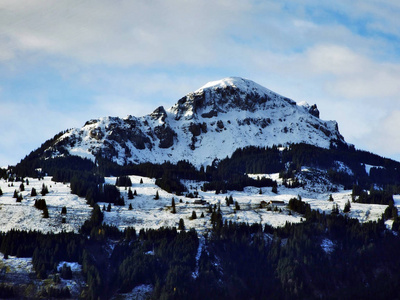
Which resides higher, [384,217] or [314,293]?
[384,217]

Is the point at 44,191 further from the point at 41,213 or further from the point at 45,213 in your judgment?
the point at 45,213

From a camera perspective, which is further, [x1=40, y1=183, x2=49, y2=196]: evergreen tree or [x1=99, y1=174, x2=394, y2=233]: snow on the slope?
[x1=40, y1=183, x2=49, y2=196]: evergreen tree

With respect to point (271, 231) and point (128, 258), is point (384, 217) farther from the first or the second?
point (128, 258)

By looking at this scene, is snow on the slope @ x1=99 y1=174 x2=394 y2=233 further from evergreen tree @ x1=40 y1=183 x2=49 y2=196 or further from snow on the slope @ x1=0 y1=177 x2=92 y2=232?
evergreen tree @ x1=40 y1=183 x2=49 y2=196

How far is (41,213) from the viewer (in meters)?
162

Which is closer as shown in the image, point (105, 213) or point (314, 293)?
point (314, 293)

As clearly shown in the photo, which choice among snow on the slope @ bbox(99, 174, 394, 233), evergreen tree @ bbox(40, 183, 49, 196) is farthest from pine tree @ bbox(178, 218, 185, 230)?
evergreen tree @ bbox(40, 183, 49, 196)

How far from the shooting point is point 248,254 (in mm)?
137625

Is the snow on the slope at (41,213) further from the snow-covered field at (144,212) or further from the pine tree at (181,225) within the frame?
the pine tree at (181,225)

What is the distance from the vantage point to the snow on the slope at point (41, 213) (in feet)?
500

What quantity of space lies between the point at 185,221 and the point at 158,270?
1565 inches

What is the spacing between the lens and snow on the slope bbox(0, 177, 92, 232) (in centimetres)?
15249

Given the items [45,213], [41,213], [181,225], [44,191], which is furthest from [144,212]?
[44,191]

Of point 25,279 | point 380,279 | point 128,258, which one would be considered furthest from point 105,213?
point 380,279
